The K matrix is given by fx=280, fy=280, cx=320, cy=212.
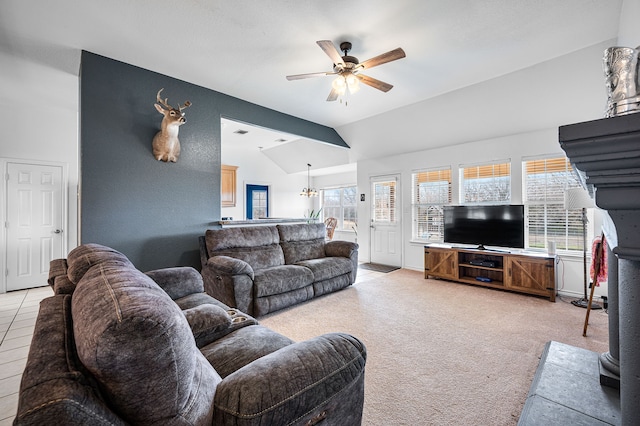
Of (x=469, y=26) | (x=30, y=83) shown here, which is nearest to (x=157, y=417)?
(x=469, y=26)

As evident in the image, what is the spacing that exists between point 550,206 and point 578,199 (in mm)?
959

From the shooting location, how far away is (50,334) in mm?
797


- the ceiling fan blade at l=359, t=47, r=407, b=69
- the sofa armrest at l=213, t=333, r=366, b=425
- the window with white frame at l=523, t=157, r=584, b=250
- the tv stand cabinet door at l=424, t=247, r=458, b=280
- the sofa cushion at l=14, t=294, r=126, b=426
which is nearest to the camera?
the sofa cushion at l=14, t=294, r=126, b=426

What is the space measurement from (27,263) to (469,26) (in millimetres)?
6541

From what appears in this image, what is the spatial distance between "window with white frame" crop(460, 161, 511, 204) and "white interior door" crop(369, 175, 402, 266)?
1.32 m

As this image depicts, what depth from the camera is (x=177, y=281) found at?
7.82ft

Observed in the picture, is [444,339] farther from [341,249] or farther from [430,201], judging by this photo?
[430,201]

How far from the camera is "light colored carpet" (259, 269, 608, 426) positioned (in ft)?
5.77

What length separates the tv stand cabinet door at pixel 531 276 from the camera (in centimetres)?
368

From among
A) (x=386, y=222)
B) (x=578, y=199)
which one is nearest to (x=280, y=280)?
(x=386, y=222)

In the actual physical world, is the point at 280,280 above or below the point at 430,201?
below

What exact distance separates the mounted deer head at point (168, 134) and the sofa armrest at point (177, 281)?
1.60 metres

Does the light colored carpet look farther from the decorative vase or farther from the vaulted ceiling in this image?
the vaulted ceiling

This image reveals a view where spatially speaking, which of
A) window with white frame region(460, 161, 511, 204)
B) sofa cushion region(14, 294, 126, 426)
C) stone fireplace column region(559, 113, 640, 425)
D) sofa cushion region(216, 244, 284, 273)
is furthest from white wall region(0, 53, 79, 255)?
window with white frame region(460, 161, 511, 204)
